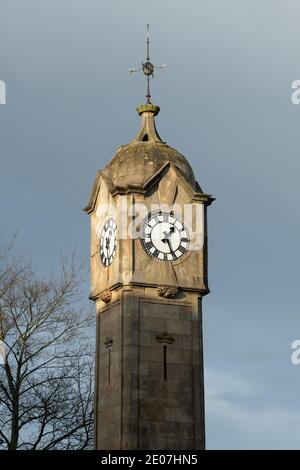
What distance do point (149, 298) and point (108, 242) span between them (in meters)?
2.96

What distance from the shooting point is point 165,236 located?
46719 mm

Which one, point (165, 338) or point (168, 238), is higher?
point (168, 238)

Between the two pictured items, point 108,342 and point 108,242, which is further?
point 108,242

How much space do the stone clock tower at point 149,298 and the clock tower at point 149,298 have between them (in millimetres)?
35

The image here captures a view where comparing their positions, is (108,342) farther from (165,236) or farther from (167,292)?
(165,236)

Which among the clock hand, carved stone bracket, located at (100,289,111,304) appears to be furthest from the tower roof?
carved stone bracket, located at (100,289,111,304)

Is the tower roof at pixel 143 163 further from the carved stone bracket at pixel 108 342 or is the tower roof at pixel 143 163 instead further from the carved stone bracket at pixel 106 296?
the carved stone bracket at pixel 108 342

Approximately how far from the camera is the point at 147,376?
44.9 m

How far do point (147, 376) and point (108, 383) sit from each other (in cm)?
161

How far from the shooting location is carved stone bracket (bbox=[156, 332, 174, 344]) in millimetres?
45438

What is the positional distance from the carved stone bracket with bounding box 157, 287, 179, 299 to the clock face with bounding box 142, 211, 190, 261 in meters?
1.14

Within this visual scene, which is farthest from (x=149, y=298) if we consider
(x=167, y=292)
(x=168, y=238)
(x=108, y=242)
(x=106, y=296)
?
(x=108, y=242)
